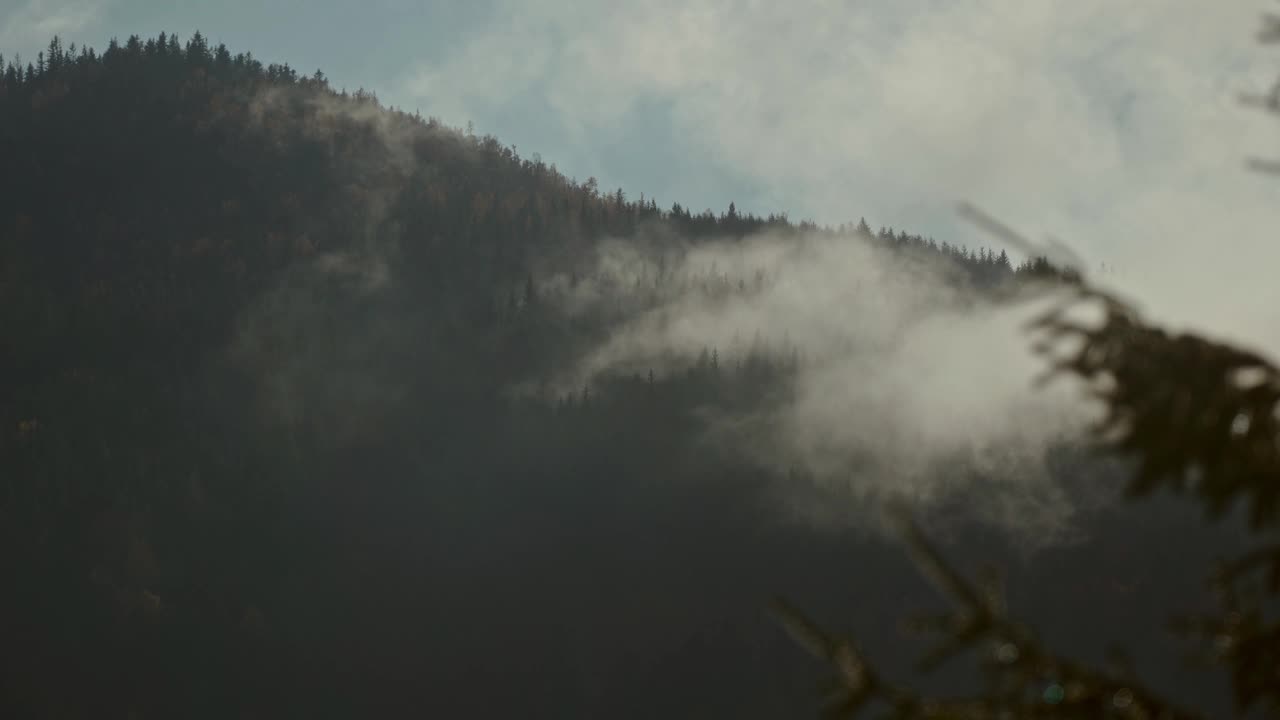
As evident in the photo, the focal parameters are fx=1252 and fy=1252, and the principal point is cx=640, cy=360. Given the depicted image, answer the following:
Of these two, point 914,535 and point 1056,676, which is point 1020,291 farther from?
point 1056,676

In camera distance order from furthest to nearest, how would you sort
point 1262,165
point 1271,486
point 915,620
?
1. point 915,620
2. point 1262,165
3. point 1271,486

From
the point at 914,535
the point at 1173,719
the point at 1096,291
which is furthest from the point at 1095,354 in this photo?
the point at 1173,719

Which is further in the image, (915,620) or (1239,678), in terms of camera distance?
(915,620)

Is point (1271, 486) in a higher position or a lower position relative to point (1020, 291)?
lower

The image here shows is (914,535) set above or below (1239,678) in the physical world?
above

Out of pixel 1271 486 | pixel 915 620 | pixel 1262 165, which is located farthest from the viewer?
pixel 915 620

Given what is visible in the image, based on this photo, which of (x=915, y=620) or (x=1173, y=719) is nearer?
(x=1173, y=719)

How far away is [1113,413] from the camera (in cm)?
525

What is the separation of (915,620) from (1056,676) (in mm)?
804

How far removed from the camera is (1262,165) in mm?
5227

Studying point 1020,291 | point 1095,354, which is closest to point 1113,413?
point 1095,354

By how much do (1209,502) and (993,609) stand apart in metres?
0.95

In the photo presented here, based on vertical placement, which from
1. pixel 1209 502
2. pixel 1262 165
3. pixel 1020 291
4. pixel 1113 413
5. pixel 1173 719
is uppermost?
pixel 1262 165

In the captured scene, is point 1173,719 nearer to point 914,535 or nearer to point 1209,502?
point 1209,502
